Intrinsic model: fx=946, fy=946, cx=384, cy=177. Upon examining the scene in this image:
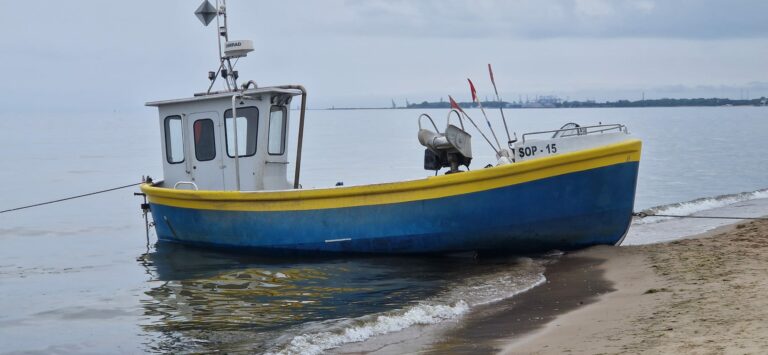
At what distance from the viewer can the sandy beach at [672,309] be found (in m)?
6.87

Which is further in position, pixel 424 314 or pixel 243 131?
pixel 243 131

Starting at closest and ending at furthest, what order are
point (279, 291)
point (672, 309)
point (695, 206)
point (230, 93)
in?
point (672, 309) → point (279, 291) → point (230, 93) → point (695, 206)

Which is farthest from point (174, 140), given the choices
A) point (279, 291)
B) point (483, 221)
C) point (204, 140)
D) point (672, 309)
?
point (672, 309)

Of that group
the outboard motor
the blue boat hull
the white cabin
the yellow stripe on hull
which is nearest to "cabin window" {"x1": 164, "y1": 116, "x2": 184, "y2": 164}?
the white cabin

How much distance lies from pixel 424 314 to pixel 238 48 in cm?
638

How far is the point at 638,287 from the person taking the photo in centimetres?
961

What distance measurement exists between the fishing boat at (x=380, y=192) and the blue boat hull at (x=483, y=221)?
2 cm

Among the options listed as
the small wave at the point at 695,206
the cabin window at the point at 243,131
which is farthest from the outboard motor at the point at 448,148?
the small wave at the point at 695,206

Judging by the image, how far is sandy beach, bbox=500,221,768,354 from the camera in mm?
6867

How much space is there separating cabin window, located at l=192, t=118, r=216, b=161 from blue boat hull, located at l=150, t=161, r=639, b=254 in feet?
5.07

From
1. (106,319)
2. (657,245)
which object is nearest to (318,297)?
(106,319)

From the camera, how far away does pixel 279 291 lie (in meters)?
11.8

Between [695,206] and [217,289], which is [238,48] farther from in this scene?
[695,206]

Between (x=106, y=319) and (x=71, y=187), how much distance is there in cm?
2309
